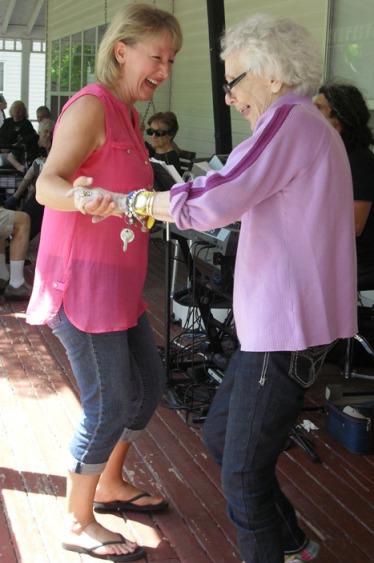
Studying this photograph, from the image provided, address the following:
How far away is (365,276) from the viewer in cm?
470

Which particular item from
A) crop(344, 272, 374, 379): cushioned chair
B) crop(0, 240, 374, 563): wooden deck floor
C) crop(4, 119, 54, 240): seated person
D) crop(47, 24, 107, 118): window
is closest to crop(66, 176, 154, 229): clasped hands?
crop(0, 240, 374, 563): wooden deck floor

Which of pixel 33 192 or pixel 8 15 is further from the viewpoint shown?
pixel 8 15

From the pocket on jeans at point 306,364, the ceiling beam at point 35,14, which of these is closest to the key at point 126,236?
the pocket on jeans at point 306,364

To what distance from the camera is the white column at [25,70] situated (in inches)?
1045

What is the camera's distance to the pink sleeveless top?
2.51 metres

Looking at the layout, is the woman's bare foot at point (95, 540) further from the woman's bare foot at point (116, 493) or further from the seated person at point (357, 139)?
the seated person at point (357, 139)

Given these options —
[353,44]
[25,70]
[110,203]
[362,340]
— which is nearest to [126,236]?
[110,203]

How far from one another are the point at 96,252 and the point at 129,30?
699 mm

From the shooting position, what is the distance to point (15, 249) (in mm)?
6996

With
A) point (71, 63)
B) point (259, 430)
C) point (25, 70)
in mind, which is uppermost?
point (25, 70)

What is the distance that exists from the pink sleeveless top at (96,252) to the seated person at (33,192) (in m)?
4.96

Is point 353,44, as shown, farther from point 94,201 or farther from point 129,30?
point 94,201

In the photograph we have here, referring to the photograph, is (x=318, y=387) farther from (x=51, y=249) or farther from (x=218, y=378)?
(x=51, y=249)

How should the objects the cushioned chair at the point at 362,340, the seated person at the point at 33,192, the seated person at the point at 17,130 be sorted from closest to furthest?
the cushioned chair at the point at 362,340
the seated person at the point at 33,192
the seated person at the point at 17,130
